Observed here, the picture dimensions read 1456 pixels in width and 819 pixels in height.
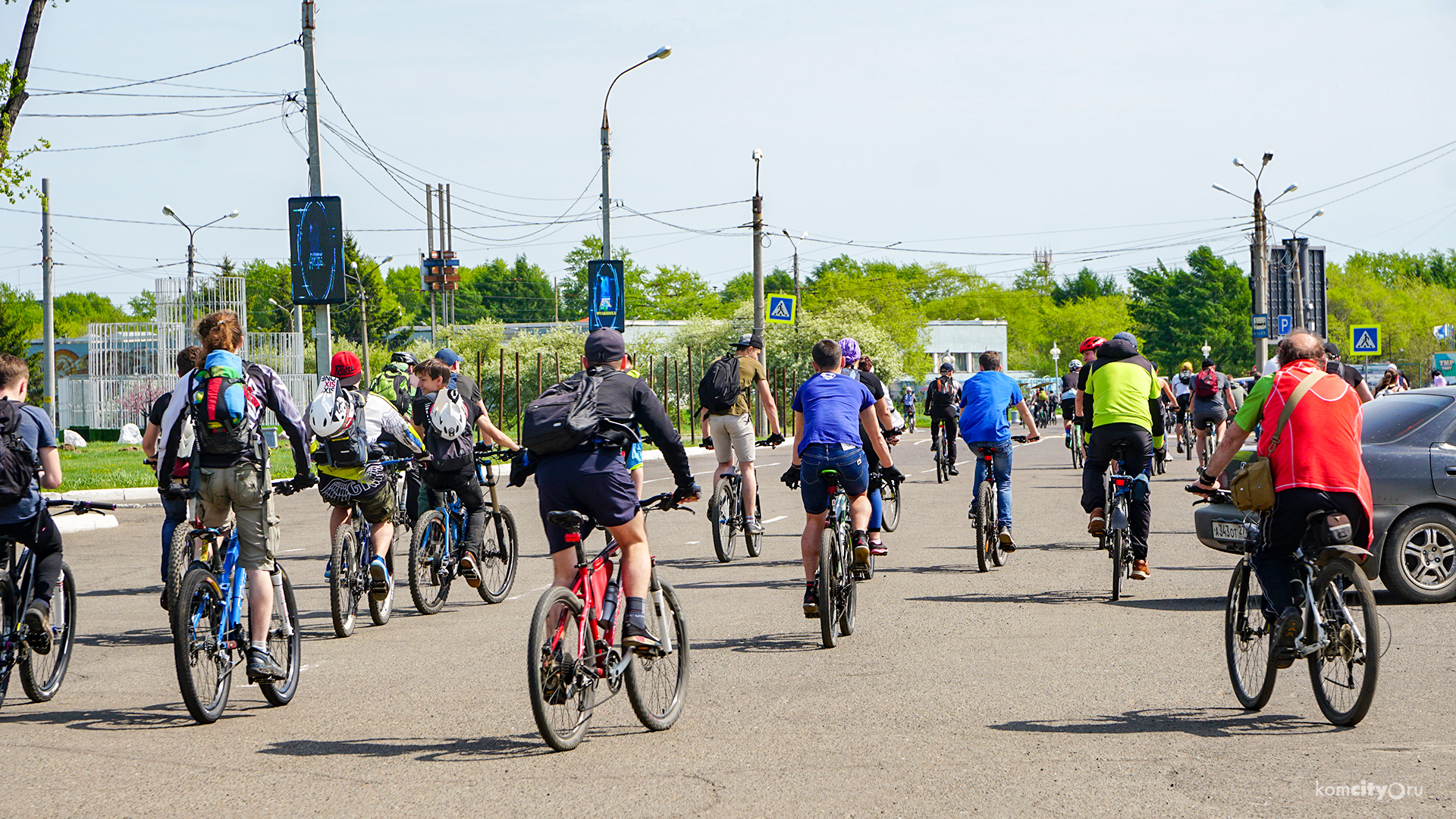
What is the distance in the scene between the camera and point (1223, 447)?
6.26m

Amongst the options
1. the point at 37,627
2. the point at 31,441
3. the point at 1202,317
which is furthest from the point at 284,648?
the point at 1202,317

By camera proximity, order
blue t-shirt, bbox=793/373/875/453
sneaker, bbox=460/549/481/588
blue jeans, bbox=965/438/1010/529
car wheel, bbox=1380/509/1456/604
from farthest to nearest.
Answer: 1. blue jeans, bbox=965/438/1010/529
2. sneaker, bbox=460/549/481/588
3. car wheel, bbox=1380/509/1456/604
4. blue t-shirt, bbox=793/373/875/453

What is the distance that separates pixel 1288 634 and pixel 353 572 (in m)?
5.44

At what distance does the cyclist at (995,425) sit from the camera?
A: 1102 cm

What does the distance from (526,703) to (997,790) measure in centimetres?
247

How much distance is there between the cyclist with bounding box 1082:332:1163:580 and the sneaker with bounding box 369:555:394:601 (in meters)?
4.83

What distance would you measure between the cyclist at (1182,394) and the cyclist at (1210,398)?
351 centimetres

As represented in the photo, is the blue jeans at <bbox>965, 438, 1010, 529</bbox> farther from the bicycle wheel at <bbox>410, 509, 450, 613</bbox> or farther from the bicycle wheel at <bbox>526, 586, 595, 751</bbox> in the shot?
the bicycle wheel at <bbox>526, 586, 595, 751</bbox>

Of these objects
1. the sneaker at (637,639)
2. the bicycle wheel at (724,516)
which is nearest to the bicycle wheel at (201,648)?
the sneaker at (637,639)

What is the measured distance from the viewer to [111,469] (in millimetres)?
25297

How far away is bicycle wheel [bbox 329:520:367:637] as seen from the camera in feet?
27.5

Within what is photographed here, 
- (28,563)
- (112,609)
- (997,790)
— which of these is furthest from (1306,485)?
(112,609)

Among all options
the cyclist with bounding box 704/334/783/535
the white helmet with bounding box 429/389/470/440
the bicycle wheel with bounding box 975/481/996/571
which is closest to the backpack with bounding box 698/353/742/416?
the cyclist with bounding box 704/334/783/535

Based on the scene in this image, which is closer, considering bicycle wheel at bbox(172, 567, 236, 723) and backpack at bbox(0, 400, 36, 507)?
bicycle wheel at bbox(172, 567, 236, 723)
